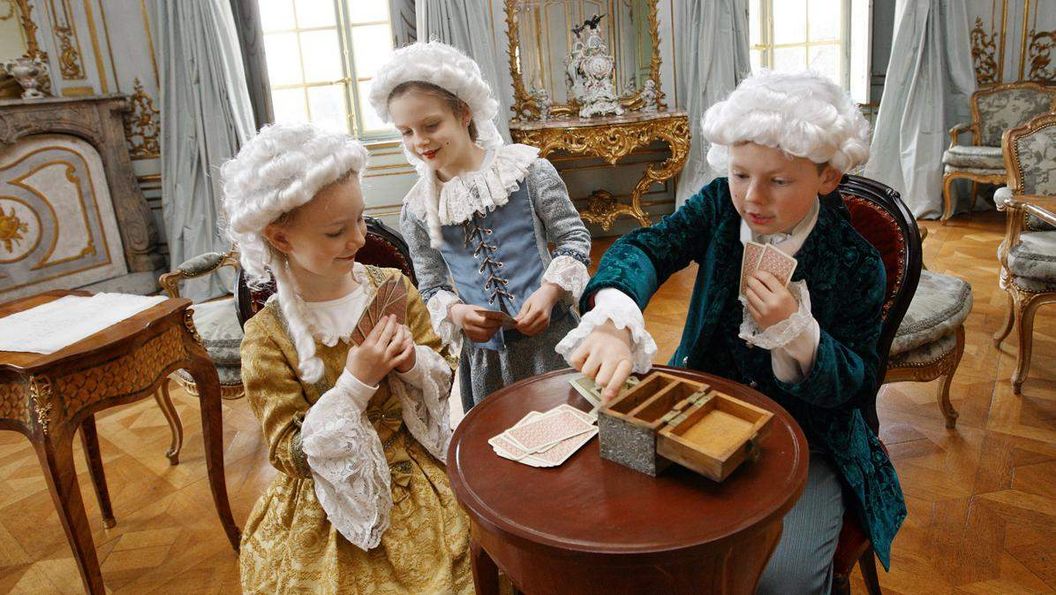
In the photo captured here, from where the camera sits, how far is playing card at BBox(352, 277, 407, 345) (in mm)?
1291

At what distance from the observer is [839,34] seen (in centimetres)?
588

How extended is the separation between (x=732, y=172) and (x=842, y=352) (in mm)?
399

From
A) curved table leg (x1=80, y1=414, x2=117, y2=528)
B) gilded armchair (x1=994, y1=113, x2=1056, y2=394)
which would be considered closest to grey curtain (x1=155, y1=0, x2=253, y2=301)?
curved table leg (x1=80, y1=414, x2=117, y2=528)

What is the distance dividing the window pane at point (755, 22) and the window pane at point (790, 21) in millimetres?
126

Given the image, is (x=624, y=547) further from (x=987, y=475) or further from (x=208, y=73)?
(x=208, y=73)

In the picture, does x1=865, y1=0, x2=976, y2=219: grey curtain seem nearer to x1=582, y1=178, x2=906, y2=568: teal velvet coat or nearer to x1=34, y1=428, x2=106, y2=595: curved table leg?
x1=582, y1=178, x2=906, y2=568: teal velvet coat

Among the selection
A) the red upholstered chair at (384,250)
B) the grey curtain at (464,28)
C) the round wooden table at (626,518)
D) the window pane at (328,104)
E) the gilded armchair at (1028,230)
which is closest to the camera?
the round wooden table at (626,518)

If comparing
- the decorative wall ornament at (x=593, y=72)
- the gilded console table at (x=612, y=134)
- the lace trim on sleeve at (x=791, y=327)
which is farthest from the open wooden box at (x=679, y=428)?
the decorative wall ornament at (x=593, y=72)

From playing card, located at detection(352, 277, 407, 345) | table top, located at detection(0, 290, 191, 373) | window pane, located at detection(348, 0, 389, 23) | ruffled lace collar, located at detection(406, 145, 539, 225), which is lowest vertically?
table top, located at detection(0, 290, 191, 373)

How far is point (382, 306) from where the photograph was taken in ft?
4.34

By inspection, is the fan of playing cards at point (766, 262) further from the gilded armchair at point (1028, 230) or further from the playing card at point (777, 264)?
the gilded armchair at point (1028, 230)

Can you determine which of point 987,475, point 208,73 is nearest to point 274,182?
point 987,475

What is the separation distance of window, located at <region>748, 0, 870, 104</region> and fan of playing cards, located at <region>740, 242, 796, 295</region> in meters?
5.03

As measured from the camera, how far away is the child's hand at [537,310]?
1614 mm
